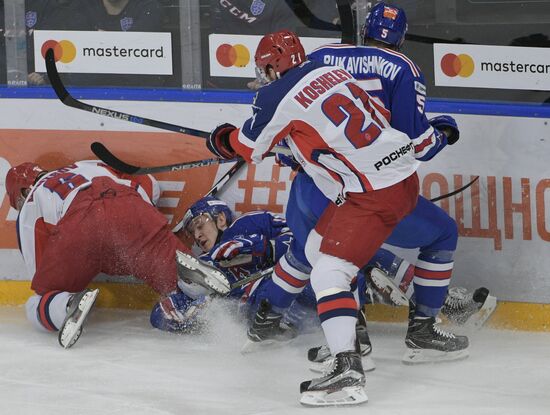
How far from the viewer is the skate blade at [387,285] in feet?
14.5

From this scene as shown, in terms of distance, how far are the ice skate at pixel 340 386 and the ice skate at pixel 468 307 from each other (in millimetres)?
1030

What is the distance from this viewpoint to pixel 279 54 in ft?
12.4

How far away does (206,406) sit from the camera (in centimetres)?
364

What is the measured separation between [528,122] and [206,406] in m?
1.79

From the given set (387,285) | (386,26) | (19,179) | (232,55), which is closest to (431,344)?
(387,285)

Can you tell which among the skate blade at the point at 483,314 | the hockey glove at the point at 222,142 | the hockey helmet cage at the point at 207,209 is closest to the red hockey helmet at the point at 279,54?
the hockey glove at the point at 222,142

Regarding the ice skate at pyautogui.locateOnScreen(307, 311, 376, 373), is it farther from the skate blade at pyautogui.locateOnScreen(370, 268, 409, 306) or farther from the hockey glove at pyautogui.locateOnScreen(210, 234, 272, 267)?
the hockey glove at pyautogui.locateOnScreen(210, 234, 272, 267)

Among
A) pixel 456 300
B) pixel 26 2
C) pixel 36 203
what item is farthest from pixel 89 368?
pixel 26 2

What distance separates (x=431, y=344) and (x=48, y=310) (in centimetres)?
141

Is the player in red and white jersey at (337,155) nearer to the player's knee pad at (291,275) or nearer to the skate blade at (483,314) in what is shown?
the player's knee pad at (291,275)

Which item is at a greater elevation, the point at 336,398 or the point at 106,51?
the point at 106,51

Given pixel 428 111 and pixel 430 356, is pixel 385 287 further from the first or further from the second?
pixel 428 111

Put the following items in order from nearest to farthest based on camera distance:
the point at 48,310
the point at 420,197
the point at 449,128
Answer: the point at 420,197 < the point at 449,128 < the point at 48,310

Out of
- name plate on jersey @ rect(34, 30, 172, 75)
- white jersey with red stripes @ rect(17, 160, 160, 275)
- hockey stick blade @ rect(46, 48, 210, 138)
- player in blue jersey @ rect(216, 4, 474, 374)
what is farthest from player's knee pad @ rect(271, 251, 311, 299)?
name plate on jersey @ rect(34, 30, 172, 75)
